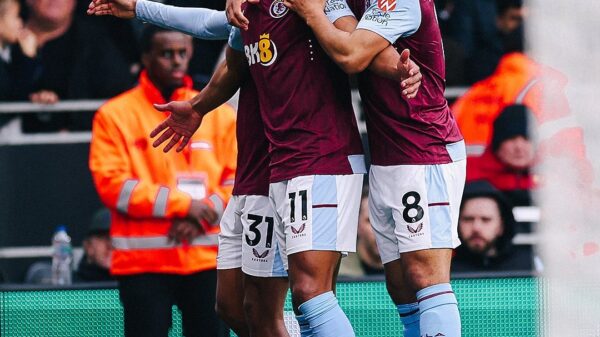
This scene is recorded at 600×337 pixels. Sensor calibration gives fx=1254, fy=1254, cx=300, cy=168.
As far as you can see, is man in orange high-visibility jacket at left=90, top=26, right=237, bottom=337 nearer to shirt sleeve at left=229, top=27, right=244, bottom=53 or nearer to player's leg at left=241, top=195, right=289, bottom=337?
player's leg at left=241, top=195, right=289, bottom=337

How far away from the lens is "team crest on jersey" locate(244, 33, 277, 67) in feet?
14.9

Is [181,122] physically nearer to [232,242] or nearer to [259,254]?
[232,242]

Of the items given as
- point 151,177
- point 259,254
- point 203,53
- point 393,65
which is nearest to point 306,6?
point 393,65

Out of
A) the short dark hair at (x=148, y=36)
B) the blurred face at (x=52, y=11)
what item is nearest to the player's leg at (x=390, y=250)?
the short dark hair at (x=148, y=36)

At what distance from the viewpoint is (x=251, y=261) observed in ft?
16.3

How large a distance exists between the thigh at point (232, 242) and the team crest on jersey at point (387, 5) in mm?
1187

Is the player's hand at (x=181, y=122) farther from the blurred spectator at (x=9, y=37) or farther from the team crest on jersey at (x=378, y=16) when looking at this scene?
the blurred spectator at (x=9, y=37)

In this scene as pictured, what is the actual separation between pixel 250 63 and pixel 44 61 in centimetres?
345

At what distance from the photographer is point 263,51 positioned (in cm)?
457

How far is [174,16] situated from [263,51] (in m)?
0.70

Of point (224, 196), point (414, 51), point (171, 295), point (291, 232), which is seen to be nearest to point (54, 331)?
point (171, 295)

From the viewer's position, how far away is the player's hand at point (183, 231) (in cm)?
571

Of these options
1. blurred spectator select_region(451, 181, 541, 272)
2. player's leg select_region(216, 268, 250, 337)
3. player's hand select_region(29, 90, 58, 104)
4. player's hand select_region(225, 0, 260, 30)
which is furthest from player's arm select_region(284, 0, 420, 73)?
player's hand select_region(29, 90, 58, 104)

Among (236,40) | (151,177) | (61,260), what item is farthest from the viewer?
(61,260)
